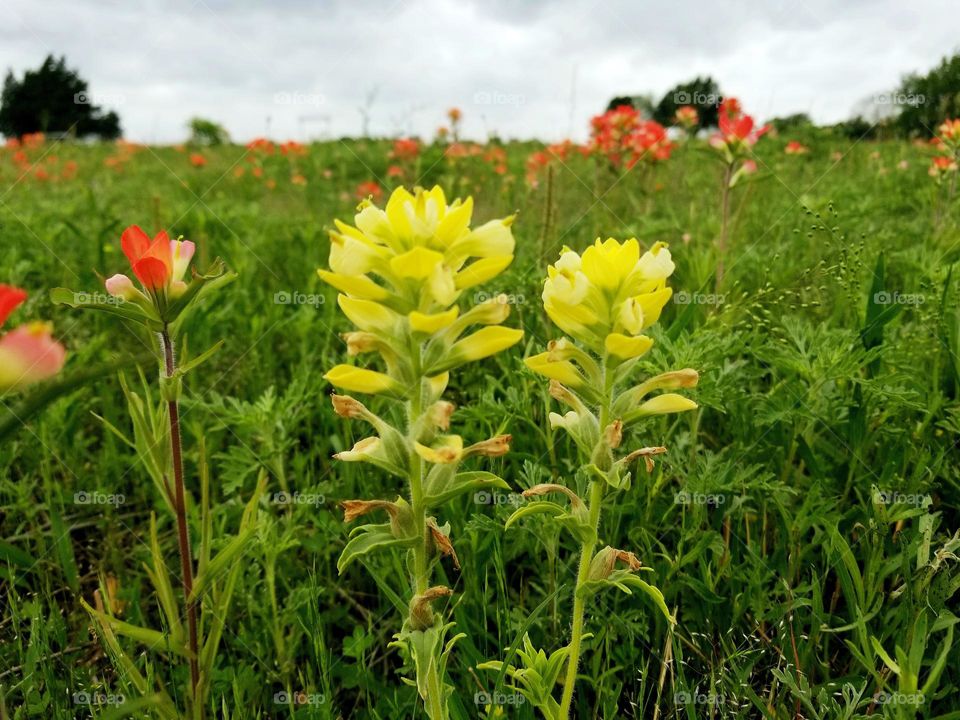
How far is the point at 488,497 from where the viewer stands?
6.71 ft

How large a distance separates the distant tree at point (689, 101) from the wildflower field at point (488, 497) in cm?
167

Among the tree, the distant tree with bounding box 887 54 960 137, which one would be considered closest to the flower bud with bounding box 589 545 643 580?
the distant tree with bounding box 887 54 960 137

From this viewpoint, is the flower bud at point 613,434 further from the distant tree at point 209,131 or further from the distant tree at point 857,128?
the distant tree at point 209,131

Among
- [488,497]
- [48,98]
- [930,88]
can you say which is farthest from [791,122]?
[48,98]

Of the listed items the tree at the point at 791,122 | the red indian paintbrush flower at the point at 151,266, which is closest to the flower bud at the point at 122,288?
the red indian paintbrush flower at the point at 151,266

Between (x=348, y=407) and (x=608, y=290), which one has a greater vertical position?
(x=608, y=290)

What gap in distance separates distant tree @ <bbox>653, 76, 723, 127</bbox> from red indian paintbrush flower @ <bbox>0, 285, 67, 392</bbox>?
15.1 ft

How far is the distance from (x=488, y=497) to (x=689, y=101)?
516cm

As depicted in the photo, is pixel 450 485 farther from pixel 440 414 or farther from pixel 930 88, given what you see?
pixel 930 88

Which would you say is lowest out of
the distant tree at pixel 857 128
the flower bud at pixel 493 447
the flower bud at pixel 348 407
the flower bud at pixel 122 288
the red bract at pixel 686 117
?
the flower bud at pixel 493 447

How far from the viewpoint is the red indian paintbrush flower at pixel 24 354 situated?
2.29 ft

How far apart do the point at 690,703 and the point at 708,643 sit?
12.9 inches

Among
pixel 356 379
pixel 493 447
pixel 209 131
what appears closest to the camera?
pixel 356 379

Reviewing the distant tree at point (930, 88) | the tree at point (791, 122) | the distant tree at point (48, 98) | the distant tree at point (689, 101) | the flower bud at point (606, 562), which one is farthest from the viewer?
the distant tree at point (48, 98)
